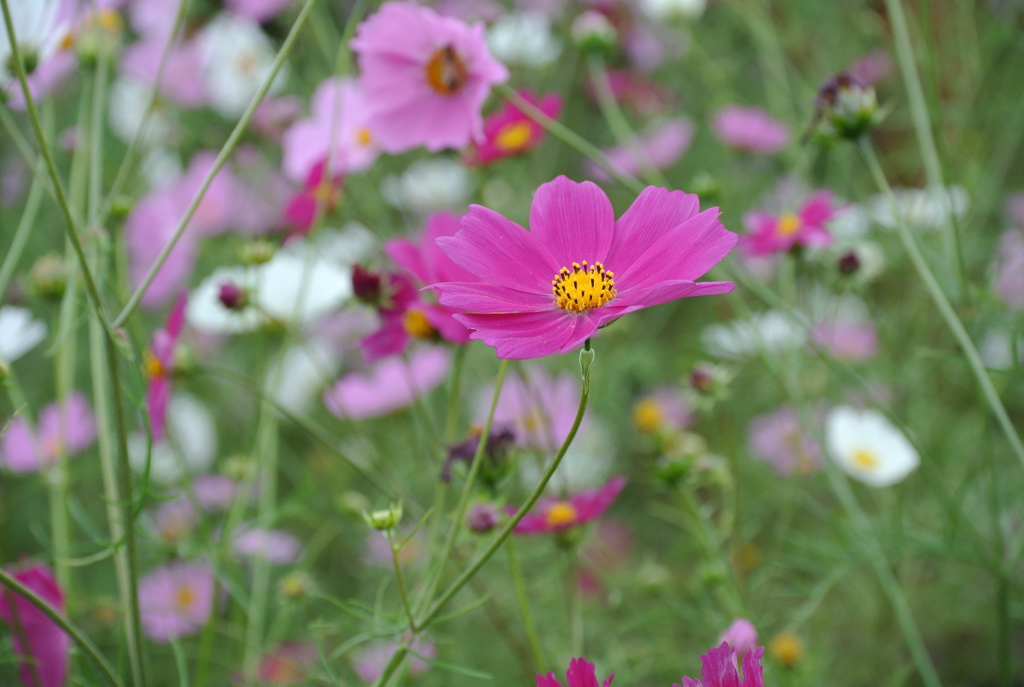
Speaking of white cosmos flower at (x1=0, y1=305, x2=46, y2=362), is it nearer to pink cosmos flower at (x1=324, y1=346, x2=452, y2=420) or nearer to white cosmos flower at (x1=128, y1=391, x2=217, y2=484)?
pink cosmos flower at (x1=324, y1=346, x2=452, y2=420)

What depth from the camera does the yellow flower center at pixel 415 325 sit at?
51 cm

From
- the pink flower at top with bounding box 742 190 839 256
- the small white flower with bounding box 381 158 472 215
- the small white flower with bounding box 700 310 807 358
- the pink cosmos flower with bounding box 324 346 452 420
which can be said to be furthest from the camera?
the small white flower with bounding box 381 158 472 215

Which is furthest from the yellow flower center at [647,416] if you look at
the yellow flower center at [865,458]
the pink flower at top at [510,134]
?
the pink flower at top at [510,134]

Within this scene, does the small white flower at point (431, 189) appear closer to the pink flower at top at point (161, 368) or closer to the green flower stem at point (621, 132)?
the green flower stem at point (621, 132)

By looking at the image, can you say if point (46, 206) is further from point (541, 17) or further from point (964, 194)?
point (964, 194)

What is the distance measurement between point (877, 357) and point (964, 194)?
23 centimetres

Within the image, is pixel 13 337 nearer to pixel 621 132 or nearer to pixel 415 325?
pixel 415 325

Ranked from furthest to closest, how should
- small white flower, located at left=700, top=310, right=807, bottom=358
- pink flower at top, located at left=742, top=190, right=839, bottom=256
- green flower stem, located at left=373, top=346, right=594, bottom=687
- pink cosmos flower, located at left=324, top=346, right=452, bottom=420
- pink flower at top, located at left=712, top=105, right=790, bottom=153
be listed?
pink flower at top, located at left=712, top=105, right=790, bottom=153 < small white flower, located at left=700, top=310, right=807, bottom=358 < pink cosmos flower, located at left=324, top=346, right=452, bottom=420 < pink flower at top, located at left=742, top=190, right=839, bottom=256 < green flower stem, located at left=373, top=346, right=594, bottom=687

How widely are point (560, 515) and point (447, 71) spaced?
325mm

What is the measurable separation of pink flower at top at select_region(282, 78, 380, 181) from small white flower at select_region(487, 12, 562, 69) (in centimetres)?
32

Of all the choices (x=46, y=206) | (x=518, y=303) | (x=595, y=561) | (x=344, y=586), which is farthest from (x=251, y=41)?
(x=518, y=303)

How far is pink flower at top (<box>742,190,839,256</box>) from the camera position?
60 centimetres

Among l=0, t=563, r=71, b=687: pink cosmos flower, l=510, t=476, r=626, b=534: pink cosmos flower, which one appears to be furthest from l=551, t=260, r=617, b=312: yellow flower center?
l=0, t=563, r=71, b=687: pink cosmos flower

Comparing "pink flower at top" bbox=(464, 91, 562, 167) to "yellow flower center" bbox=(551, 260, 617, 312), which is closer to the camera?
"yellow flower center" bbox=(551, 260, 617, 312)
